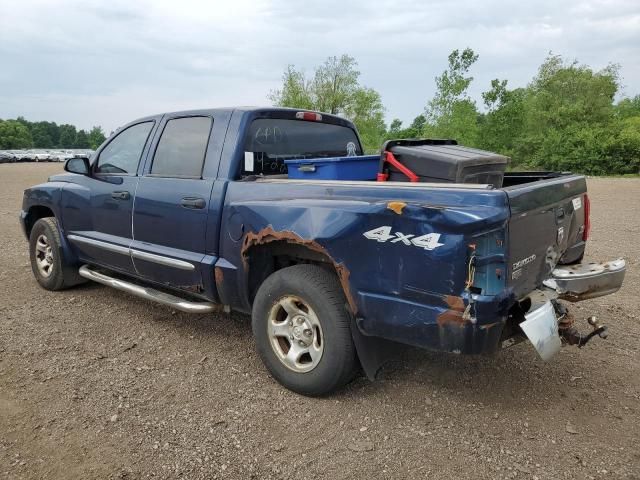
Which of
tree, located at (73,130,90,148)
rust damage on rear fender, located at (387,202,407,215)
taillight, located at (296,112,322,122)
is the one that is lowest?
tree, located at (73,130,90,148)

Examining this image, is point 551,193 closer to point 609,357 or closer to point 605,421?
point 605,421

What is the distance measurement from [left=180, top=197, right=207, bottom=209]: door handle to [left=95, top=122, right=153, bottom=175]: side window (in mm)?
897

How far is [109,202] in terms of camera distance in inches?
177

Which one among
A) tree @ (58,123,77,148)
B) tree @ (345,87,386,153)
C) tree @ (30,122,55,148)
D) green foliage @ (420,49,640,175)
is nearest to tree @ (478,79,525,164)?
green foliage @ (420,49,640,175)

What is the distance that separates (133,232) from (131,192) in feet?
1.09

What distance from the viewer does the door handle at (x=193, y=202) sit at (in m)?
3.67

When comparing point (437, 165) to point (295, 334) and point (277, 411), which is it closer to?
point (295, 334)

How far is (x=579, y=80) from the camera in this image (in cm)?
3809

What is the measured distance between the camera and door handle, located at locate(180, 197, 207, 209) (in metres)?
3.67

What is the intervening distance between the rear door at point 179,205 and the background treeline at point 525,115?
702 inches

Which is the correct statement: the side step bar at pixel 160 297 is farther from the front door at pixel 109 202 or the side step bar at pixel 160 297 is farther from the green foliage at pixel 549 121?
the green foliage at pixel 549 121

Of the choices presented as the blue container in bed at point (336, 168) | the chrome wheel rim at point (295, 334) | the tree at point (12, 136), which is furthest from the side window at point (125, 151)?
the tree at point (12, 136)

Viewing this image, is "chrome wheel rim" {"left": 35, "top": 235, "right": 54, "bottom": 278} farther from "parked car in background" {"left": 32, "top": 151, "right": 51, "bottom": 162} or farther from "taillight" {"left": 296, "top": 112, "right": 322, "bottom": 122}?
"parked car in background" {"left": 32, "top": 151, "right": 51, "bottom": 162}

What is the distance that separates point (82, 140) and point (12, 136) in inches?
1174
